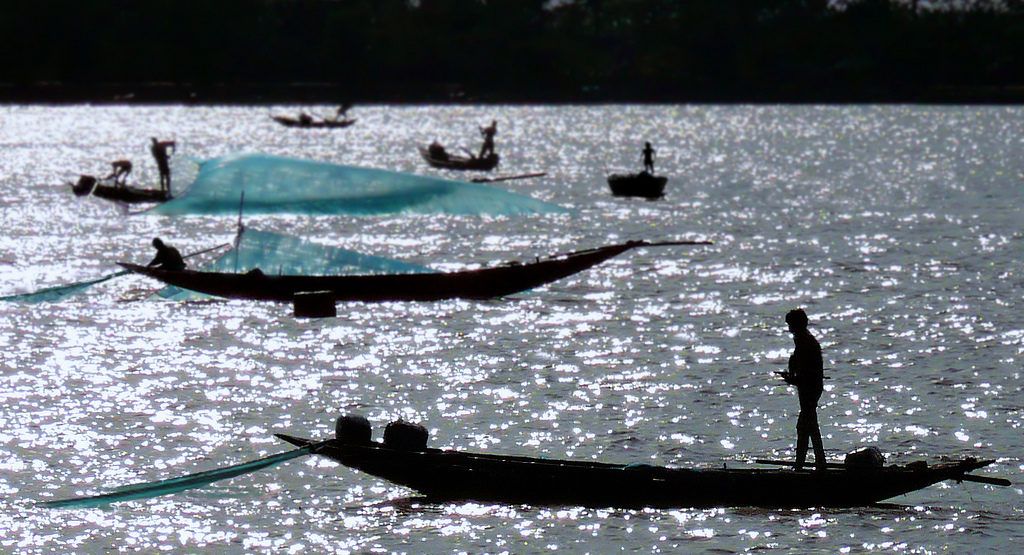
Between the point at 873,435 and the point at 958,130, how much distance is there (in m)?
153

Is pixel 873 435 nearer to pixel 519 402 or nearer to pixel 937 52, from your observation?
pixel 519 402

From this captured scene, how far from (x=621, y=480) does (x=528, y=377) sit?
10119 mm

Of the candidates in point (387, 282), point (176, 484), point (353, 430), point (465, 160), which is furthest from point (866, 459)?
point (465, 160)

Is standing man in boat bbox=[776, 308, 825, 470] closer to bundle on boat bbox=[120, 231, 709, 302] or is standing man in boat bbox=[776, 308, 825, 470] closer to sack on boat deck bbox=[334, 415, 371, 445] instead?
sack on boat deck bbox=[334, 415, 371, 445]

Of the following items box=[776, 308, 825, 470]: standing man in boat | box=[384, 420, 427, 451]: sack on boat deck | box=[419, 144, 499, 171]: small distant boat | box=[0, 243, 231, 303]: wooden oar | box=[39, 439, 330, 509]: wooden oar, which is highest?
box=[776, 308, 825, 470]: standing man in boat

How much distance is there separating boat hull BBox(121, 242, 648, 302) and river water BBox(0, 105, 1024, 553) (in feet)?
1.66

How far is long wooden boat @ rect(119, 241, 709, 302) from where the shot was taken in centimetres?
3641

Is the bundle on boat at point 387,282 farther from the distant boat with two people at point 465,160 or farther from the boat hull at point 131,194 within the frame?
the distant boat with two people at point 465,160

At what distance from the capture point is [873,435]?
78.7 feet

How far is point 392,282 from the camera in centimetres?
3728

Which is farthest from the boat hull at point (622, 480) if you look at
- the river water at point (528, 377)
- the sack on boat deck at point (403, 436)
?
the river water at point (528, 377)

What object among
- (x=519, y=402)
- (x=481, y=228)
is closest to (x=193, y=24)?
(x=481, y=228)

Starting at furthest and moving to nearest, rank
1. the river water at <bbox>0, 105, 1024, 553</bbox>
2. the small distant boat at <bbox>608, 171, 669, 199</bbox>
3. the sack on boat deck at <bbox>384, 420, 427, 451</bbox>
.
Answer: the small distant boat at <bbox>608, 171, 669, 199</bbox>, the river water at <bbox>0, 105, 1024, 553</bbox>, the sack on boat deck at <bbox>384, 420, 427, 451</bbox>

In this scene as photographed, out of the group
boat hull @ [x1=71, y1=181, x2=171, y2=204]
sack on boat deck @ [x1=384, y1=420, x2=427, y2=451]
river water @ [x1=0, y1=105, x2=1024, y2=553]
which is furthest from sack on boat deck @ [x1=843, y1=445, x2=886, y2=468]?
boat hull @ [x1=71, y1=181, x2=171, y2=204]
